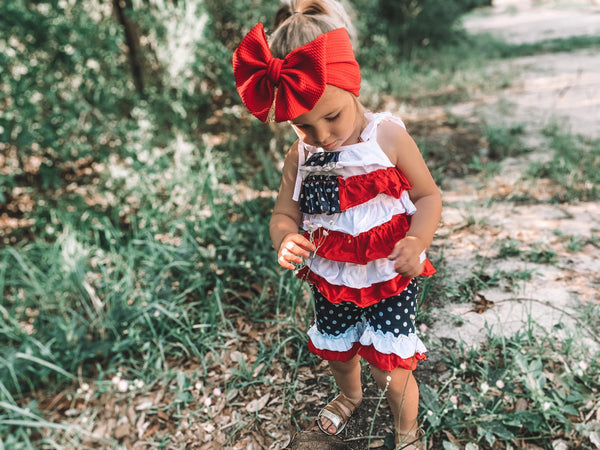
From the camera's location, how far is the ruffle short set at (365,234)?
1.29 metres

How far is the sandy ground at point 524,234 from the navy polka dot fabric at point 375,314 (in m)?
0.66

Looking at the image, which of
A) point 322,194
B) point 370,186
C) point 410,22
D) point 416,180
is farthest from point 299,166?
point 410,22

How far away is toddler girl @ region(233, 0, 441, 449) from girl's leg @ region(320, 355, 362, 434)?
68mm

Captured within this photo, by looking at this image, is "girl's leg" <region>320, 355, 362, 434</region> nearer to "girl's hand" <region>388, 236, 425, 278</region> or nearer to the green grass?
the green grass

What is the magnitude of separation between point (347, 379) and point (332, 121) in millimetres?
999

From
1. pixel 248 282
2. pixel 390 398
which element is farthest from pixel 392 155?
pixel 248 282

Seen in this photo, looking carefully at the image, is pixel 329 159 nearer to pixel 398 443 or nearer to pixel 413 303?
pixel 413 303

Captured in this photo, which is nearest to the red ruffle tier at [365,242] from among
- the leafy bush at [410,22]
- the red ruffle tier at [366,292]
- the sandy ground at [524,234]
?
the red ruffle tier at [366,292]

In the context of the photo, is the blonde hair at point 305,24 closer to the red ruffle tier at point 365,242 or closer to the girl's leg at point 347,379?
the red ruffle tier at point 365,242

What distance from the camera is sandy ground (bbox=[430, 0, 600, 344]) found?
2.01 m

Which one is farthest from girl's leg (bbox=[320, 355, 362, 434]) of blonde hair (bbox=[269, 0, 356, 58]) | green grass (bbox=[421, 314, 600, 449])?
blonde hair (bbox=[269, 0, 356, 58])

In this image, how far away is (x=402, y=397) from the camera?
1.41 meters

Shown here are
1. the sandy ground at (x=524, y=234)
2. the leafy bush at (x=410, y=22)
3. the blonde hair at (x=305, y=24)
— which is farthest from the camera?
the leafy bush at (x=410, y=22)

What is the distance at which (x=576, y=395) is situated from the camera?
61.8 inches
